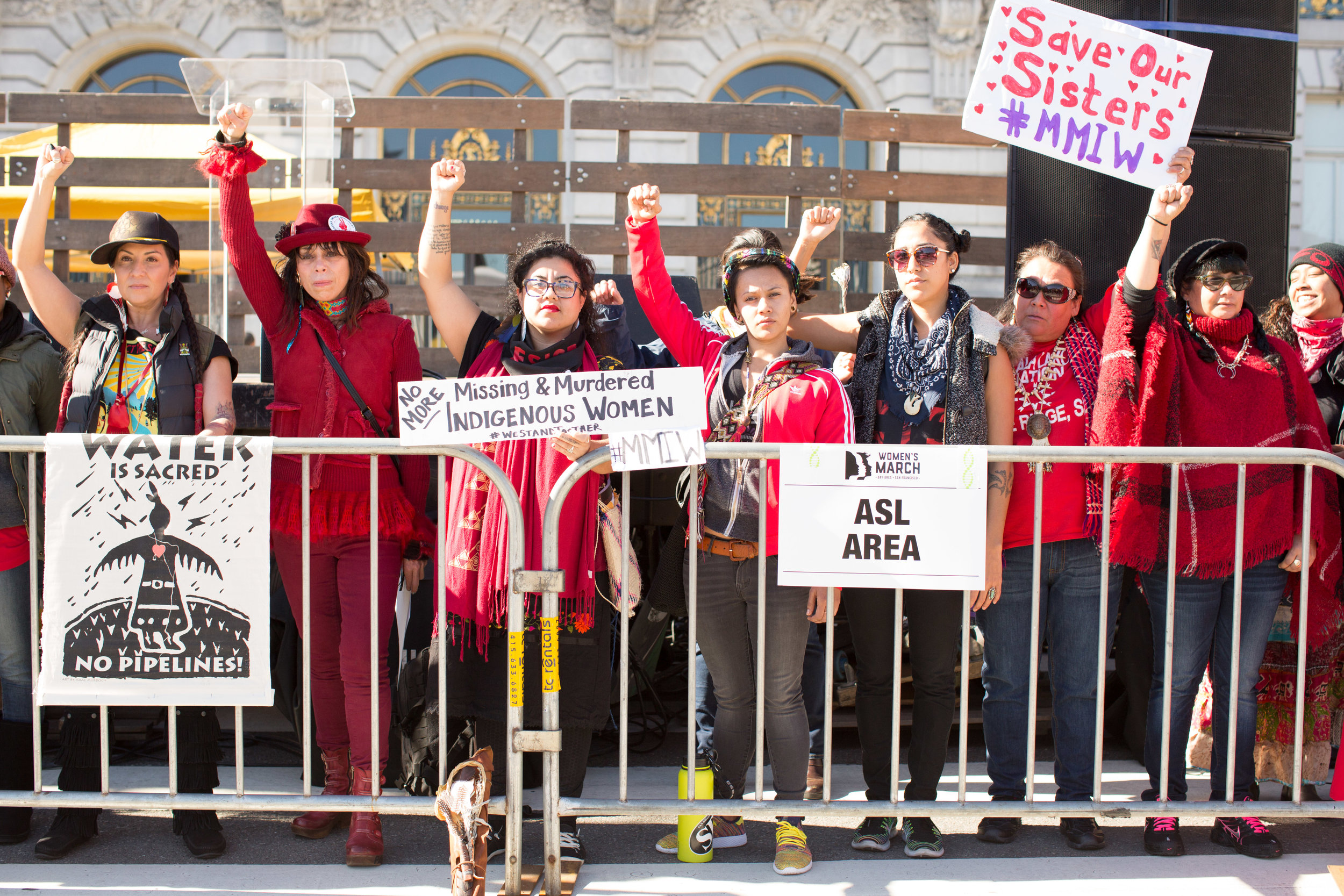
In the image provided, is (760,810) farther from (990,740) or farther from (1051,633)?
(1051,633)

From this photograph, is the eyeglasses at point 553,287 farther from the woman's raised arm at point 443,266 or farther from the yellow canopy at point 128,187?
the yellow canopy at point 128,187

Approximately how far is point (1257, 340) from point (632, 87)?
1256cm

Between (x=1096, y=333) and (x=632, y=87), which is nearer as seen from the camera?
(x=1096, y=333)

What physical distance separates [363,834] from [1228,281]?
11.1 feet

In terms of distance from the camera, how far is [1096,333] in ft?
12.2

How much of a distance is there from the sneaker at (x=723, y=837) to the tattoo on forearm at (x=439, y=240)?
6.87 feet

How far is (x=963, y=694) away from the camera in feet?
10.8

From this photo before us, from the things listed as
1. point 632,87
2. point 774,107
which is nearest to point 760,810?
point 774,107

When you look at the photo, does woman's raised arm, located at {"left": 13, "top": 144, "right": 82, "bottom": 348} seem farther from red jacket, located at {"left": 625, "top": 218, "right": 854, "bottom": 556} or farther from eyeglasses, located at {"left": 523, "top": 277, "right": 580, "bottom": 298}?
red jacket, located at {"left": 625, "top": 218, "right": 854, "bottom": 556}

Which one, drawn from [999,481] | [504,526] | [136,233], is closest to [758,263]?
[999,481]

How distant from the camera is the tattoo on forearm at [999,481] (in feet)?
10.8

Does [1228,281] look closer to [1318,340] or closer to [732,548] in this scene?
[1318,340]

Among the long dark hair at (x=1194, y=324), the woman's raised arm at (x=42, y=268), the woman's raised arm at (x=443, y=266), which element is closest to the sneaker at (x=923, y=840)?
the long dark hair at (x=1194, y=324)

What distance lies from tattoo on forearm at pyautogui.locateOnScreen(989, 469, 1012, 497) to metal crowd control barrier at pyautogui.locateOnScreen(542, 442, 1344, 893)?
0.29ft
